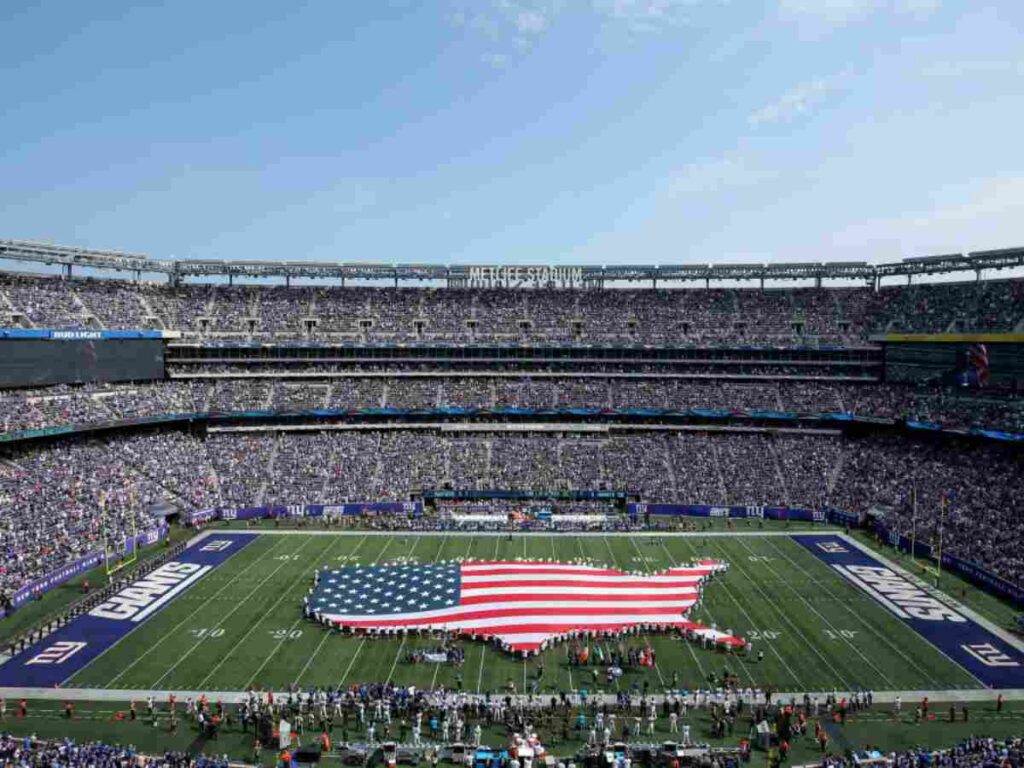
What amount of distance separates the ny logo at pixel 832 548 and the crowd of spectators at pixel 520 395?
47.8ft

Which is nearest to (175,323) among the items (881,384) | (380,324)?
(380,324)

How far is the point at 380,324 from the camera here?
68812 mm

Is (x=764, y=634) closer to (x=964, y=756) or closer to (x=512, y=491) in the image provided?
(x=964, y=756)

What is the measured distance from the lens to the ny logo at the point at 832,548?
4456cm

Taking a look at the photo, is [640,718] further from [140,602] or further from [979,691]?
[140,602]

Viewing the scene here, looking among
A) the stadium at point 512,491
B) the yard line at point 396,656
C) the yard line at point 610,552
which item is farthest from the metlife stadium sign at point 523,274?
the yard line at point 396,656

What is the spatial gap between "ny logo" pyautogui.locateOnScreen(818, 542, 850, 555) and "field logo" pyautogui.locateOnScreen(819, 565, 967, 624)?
2572mm

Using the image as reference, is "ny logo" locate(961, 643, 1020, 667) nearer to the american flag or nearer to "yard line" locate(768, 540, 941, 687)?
"yard line" locate(768, 540, 941, 687)

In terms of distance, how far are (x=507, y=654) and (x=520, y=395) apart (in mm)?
35706

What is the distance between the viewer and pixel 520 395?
6462 centimetres

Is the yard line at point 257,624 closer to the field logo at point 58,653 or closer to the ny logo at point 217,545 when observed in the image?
the field logo at point 58,653

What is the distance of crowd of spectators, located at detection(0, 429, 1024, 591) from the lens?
1690 inches

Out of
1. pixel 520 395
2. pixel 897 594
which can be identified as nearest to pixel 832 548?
pixel 897 594

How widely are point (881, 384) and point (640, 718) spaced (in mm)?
47015
